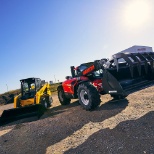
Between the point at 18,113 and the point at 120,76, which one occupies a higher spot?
the point at 120,76

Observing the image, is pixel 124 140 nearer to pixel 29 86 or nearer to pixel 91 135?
pixel 91 135

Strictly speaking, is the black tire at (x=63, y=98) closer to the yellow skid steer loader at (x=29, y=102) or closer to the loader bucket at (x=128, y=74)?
the yellow skid steer loader at (x=29, y=102)

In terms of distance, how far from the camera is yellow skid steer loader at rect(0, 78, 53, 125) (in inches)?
358

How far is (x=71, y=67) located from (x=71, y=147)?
6.25 m

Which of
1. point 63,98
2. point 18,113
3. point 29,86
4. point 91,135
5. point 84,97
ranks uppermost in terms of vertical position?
point 29,86

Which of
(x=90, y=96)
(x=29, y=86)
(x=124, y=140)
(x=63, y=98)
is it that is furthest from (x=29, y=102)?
(x=124, y=140)

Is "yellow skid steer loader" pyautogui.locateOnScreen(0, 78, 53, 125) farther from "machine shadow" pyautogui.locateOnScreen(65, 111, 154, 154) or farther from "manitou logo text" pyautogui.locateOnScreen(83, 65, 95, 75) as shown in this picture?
"machine shadow" pyautogui.locateOnScreen(65, 111, 154, 154)

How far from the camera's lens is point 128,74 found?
27.2 ft

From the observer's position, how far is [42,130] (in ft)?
21.9

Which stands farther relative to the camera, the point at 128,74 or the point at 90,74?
the point at 90,74

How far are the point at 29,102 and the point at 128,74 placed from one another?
618cm

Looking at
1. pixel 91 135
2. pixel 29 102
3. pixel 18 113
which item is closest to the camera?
pixel 91 135

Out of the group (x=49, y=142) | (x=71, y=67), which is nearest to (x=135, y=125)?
Result: (x=49, y=142)

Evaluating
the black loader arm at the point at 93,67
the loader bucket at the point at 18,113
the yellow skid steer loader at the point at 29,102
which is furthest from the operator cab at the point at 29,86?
the black loader arm at the point at 93,67
